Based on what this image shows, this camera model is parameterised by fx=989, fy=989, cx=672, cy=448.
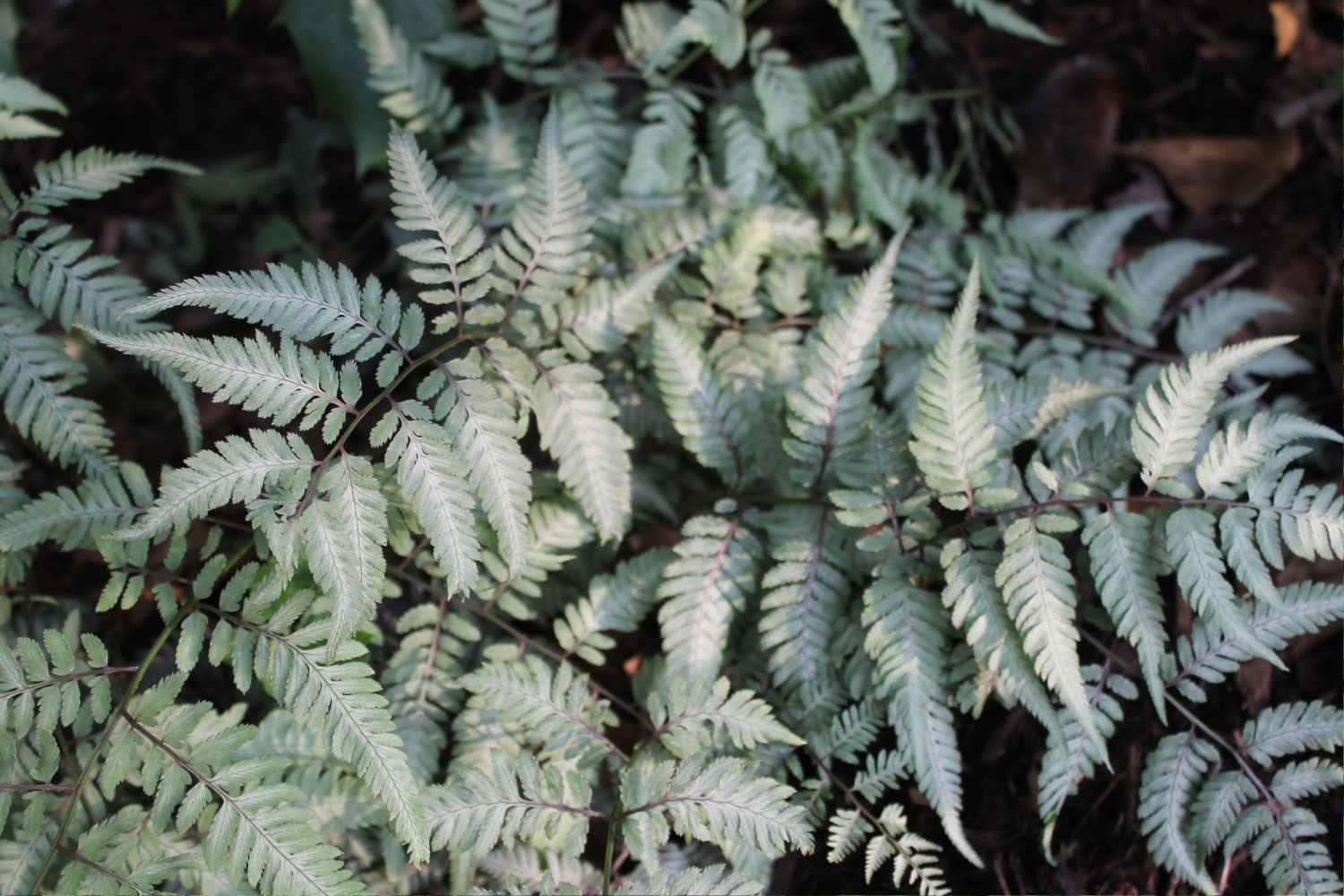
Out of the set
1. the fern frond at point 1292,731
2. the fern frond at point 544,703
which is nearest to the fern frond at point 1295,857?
the fern frond at point 1292,731

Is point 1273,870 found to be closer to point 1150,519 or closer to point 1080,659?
point 1080,659

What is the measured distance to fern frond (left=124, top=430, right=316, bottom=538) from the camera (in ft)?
6.96

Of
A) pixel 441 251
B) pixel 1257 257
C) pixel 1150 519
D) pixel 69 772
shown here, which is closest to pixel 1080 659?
pixel 1150 519

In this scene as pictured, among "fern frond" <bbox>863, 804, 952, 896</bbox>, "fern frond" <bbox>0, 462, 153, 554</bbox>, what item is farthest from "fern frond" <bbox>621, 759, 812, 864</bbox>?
"fern frond" <bbox>0, 462, 153, 554</bbox>

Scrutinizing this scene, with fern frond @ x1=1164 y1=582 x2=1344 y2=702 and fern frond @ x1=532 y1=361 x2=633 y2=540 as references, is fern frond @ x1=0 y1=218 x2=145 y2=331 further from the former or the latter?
fern frond @ x1=1164 y1=582 x2=1344 y2=702

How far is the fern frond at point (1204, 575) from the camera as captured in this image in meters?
2.27

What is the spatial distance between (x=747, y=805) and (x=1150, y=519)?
1.22 meters

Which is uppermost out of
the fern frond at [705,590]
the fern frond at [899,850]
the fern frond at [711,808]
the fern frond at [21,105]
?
the fern frond at [21,105]

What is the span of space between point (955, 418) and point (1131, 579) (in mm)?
555

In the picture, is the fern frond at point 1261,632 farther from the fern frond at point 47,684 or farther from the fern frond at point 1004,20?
the fern frond at point 47,684

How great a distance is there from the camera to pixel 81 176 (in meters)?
2.65

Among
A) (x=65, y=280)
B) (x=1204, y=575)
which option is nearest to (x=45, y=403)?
(x=65, y=280)

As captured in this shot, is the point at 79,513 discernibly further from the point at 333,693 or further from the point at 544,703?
the point at 544,703

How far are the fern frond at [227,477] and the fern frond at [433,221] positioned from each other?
1.69 feet
